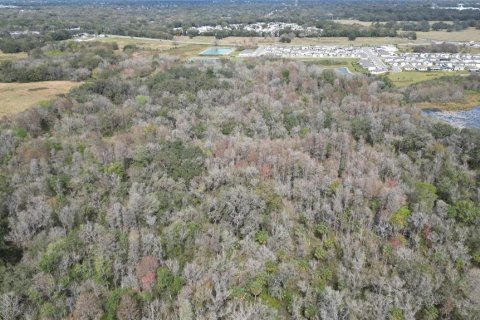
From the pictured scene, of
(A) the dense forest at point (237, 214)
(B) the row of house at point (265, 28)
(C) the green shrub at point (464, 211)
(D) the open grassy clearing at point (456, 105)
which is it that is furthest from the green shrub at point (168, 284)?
(B) the row of house at point (265, 28)

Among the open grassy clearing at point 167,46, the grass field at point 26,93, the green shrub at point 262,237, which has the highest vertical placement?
the open grassy clearing at point 167,46

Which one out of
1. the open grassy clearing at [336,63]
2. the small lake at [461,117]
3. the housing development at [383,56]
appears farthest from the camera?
the open grassy clearing at [336,63]

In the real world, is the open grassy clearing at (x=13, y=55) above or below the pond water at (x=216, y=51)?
above

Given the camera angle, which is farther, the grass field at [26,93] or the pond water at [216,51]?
the pond water at [216,51]

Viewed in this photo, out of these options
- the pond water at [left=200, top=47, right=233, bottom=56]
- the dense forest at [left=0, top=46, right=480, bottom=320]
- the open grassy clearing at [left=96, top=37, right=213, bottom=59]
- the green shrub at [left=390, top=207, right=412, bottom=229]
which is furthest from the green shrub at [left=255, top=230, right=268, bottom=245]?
the pond water at [left=200, top=47, right=233, bottom=56]

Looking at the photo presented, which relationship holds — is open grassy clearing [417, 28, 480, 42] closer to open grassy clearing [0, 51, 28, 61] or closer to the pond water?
the pond water

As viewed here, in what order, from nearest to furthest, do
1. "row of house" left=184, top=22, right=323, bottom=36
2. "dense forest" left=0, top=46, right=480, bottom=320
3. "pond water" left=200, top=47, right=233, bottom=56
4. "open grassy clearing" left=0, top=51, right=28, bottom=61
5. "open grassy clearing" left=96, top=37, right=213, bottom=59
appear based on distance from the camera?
"dense forest" left=0, top=46, right=480, bottom=320 < "open grassy clearing" left=0, top=51, right=28, bottom=61 < "open grassy clearing" left=96, top=37, right=213, bottom=59 < "pond water" left=200, top=47, right=233, bottom=56 < "row of house" left=184, top=22, right=323, bottom=36

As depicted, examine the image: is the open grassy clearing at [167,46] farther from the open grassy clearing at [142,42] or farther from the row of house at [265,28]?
the row of house at [265,28]

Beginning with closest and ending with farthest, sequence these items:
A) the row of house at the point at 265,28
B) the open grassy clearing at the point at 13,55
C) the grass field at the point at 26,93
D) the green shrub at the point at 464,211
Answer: the green shrub at the point at 464,211, the grass field at the point at 26,93, the open grassy clearing at the point at 13,55, the row of house at the point at 265,28
